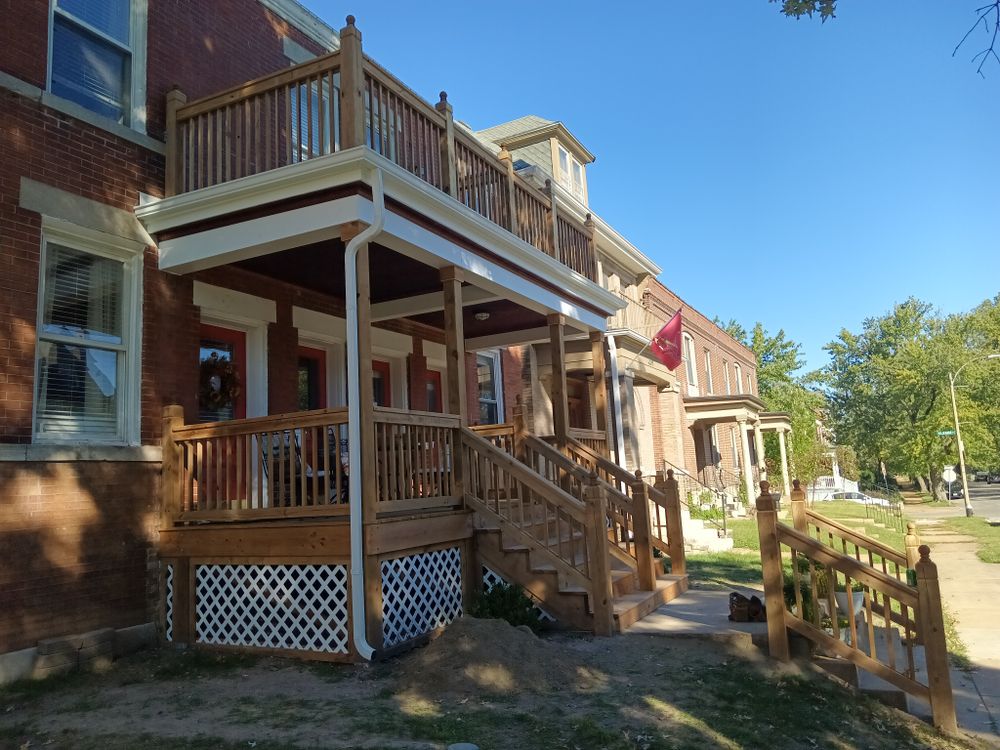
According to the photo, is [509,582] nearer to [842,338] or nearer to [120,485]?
[120,485]

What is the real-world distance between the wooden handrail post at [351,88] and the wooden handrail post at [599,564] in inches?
154

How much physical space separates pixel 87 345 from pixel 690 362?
80.7ft

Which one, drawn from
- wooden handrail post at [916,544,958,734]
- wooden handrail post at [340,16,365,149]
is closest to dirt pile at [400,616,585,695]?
wooden handrail post at [916,544,958,734]

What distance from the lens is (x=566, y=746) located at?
14.3 feet

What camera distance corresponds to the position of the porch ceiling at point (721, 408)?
989 inches

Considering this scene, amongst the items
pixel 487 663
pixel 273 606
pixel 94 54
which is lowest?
pixel 487 663

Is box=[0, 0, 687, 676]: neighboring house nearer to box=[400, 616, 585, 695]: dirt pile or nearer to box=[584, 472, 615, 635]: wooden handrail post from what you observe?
box=[584, 472, 615, 635]: wooden handrail post

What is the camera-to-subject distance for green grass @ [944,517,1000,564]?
14.9 m

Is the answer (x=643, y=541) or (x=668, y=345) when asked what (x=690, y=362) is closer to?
(x=668, y=345)

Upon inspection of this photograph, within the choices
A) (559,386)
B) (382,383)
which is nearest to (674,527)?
(559,386)

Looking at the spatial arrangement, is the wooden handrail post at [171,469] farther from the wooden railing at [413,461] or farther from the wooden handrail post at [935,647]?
the wooden handrail post at [935,647]

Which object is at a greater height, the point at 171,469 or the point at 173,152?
the point at 173,152

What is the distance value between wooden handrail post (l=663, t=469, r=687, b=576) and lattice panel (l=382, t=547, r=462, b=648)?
2.86 meters

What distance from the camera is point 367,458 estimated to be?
21.6 feet
